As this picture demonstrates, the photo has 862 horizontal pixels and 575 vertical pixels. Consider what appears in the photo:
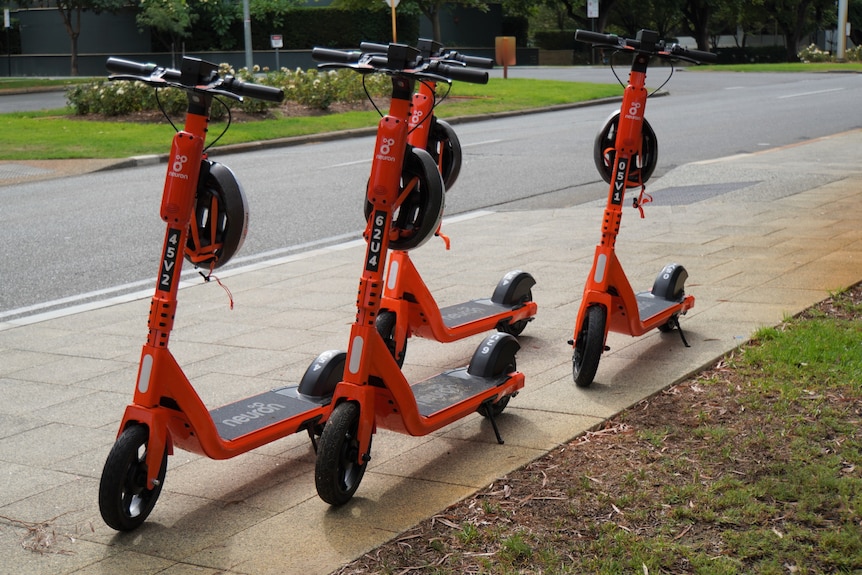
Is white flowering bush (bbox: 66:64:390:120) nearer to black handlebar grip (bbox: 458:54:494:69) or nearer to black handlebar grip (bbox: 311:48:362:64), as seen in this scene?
black handlebar grip (bbox: 458:54:494:69)

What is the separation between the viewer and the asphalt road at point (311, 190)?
30.3 ft

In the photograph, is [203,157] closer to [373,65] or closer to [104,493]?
A: [373,65]

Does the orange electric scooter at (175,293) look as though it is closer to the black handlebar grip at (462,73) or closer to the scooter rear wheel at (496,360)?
the black handlebar grip at (462,73)

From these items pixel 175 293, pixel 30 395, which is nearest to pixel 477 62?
pixel 175 293

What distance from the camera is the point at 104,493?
3754 millimetres

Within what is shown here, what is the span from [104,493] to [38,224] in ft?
27.8

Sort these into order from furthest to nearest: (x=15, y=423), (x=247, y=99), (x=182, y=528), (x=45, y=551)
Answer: (x=247, y=99)
(x=15, y=423)
(x=182, y=528)
(x=45, y=551)

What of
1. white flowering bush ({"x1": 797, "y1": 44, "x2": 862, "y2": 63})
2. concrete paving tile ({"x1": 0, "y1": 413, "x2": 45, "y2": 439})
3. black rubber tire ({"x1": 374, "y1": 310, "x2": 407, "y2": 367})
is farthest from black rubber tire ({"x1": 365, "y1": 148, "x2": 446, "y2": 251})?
white flowering bush ({"x1": 797, "y1": 44, "x2": 862, "y2": 63})

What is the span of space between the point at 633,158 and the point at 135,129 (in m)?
16.9

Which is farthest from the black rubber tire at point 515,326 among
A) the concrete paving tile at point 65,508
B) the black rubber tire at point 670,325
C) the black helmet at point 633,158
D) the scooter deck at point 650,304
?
the concrete paving tile at point 65,508

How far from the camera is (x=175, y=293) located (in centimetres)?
396

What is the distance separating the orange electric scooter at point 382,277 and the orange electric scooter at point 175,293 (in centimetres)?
43

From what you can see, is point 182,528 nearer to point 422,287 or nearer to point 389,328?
point 389,328

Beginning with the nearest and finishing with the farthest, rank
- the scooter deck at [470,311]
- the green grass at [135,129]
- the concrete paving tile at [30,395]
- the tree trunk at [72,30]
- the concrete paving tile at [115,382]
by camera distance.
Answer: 1. the concrete paving tile at [30,395]
2. the concrete paving tile at [115,382]
3. the scooter deck at [470,311]
4. the green grass at [135,129]
5. the tree trunk at [72,30]
